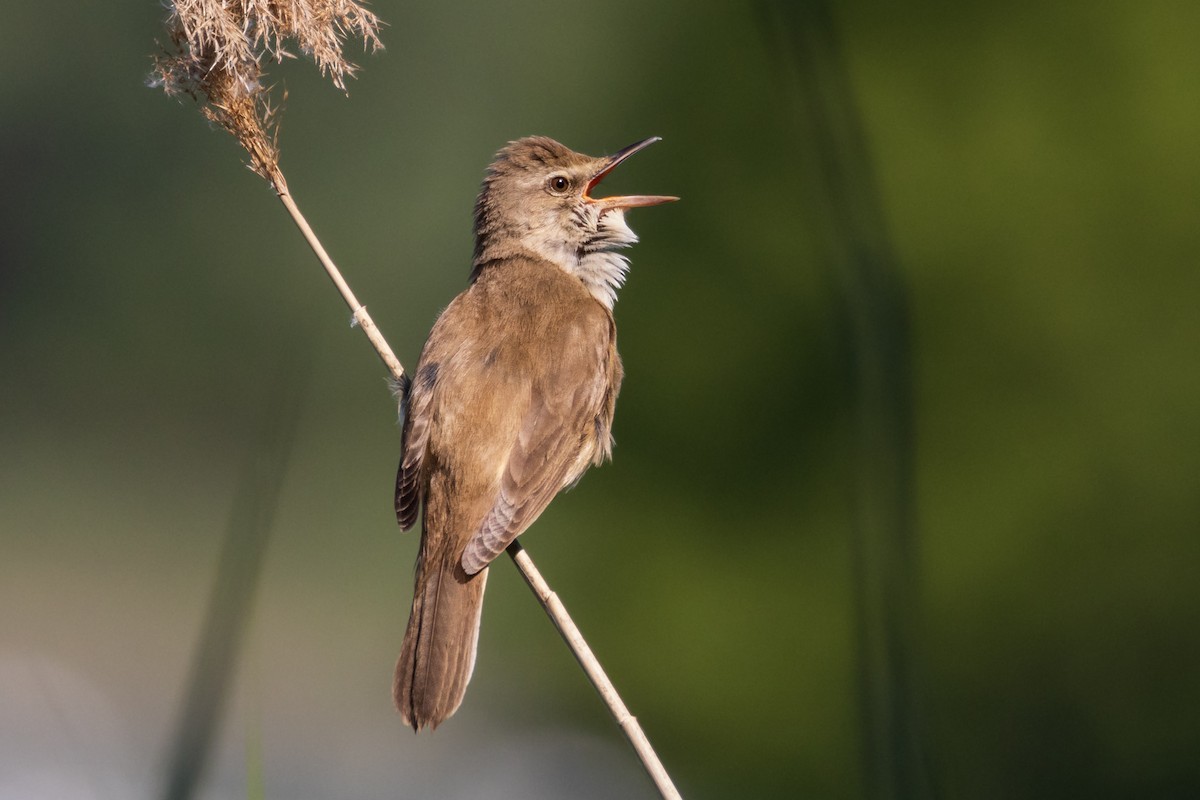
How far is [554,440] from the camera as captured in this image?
111 inches

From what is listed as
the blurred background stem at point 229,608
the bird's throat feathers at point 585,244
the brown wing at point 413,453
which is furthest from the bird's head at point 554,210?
the blurred background stem at point 229,608

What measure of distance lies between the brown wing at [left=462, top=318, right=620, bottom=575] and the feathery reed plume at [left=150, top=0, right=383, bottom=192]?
781mm

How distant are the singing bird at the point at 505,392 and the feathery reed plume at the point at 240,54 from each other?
25.6 inches

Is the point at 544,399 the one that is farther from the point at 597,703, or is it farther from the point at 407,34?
the point at 407,34

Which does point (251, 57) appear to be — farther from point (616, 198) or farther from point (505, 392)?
point (616, 198)

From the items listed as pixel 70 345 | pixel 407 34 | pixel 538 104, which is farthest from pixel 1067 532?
pixel 70 345

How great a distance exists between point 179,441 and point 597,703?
15.2ft

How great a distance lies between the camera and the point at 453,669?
2.46 m

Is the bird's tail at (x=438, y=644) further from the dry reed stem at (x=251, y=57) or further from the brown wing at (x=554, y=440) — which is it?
the dry reed stem at (x=251, y=57)

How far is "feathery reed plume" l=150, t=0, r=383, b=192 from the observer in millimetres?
2346

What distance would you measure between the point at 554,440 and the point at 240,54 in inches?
42.0

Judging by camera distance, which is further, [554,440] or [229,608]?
[554,440]

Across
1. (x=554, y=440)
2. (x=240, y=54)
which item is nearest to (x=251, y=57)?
(x=240, y=54)

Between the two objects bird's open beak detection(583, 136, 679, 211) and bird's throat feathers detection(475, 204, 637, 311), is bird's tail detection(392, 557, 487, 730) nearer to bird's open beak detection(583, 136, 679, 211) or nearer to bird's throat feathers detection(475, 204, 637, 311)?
bird's throat feathers detection(475, 204, 637, 311)
